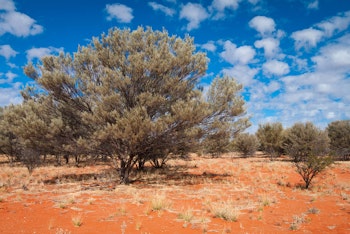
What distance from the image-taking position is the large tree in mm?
12844

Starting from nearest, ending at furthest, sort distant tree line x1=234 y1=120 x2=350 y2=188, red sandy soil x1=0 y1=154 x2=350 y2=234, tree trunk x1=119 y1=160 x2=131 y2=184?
red sandy soil x1=0 y1=154 x2=350 y2=234 < tree trunk x1=119 y1=160 x2=131 y2=184 < distant tree line x1=234 y1=120 x2=350 y2=188

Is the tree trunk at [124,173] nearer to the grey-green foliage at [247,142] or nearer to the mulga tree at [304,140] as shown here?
the mulga tree at [304,140]

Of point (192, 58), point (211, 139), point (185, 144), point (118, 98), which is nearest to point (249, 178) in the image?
point (211, 139)

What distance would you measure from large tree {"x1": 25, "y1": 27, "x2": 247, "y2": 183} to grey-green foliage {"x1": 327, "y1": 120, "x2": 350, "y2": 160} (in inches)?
1173

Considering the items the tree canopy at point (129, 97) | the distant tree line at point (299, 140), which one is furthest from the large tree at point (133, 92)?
the distant tree line at point (299, 140)

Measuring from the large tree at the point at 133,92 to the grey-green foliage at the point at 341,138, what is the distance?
29798mm

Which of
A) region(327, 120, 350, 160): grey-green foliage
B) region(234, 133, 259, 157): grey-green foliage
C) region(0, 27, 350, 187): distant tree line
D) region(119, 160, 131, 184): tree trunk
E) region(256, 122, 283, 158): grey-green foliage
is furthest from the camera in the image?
region(234, 133, 259, 157): grey-green foliage

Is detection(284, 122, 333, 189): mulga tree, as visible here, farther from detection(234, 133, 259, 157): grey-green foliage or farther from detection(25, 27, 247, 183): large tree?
detection(25, 27, 247, 183): large tree

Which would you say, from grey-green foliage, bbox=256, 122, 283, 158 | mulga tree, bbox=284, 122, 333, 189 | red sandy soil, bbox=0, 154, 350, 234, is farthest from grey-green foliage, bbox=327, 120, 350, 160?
red sandy soil, bbox=0, 154, 350, 234

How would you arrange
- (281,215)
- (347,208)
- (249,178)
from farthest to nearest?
(249,178), (347,208), (281,215)

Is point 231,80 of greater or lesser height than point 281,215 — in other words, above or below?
above

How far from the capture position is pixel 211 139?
1589 centimetres

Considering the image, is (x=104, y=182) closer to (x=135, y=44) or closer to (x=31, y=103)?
(x=31, y=103)

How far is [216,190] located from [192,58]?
8.02m
